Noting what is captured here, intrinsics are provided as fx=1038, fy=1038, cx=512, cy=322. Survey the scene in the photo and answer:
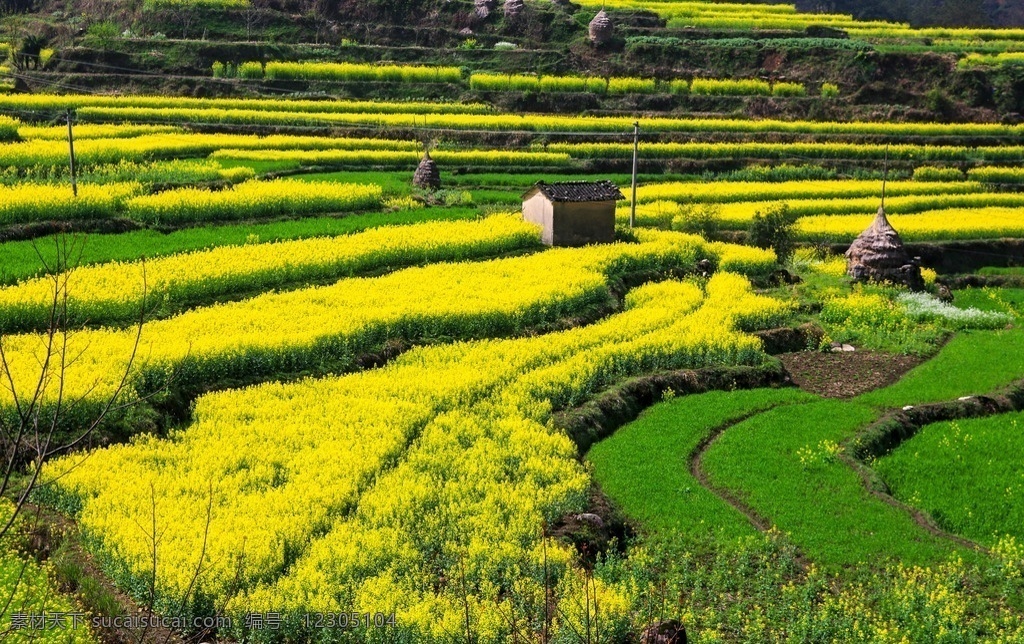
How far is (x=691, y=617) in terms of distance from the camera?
12039mm

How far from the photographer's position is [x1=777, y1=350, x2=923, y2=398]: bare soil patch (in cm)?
2142

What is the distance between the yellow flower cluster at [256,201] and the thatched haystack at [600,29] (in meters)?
30.2

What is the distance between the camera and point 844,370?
2258 centimetres

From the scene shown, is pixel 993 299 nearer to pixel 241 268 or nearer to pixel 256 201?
pixel 241 268

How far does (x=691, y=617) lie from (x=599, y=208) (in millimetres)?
19836


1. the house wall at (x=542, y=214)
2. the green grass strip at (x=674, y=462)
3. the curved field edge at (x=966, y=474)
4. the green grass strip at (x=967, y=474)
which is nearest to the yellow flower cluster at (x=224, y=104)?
the house wall at (x=542, y=214)

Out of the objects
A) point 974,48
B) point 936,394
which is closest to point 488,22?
point 974,48

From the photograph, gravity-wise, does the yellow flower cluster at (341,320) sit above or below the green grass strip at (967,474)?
above

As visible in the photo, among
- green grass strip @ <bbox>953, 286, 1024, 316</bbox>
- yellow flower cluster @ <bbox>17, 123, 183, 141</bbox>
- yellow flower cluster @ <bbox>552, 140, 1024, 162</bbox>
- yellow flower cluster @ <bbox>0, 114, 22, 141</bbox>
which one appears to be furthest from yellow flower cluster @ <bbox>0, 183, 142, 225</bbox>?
green grass strip @ <bbox>953, 286, 1024, 316</bbox>

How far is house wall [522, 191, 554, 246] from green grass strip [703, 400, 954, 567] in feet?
41.0

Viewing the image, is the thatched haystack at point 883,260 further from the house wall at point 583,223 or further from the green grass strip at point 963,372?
the house wall at point 583,223

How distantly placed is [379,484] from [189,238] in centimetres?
1507

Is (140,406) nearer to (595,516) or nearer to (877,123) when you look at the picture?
(595,516)

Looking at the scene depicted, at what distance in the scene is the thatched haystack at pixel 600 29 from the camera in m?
60.3
